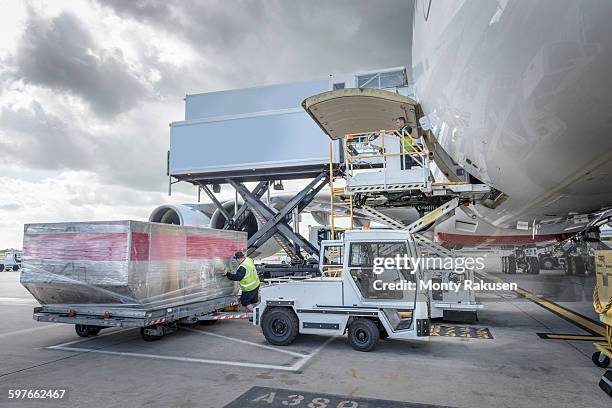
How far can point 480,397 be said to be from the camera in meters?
4.43

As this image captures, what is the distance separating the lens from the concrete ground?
4461mm

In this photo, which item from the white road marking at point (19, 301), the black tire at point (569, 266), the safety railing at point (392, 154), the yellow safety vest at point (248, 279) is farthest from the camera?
the black tire at point (569, 266)

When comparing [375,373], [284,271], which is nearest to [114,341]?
[375,373]

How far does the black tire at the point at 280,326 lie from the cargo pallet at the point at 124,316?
2.71 feet

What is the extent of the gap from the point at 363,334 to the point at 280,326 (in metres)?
1.38

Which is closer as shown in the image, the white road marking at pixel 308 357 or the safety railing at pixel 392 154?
the white road marking at pixel 308 357

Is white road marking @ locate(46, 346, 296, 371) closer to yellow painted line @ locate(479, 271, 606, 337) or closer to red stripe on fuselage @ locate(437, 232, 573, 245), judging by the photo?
yellow painted line @ locate(479, 271, 606, 337)

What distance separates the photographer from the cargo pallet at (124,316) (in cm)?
648

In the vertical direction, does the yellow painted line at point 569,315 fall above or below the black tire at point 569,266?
below

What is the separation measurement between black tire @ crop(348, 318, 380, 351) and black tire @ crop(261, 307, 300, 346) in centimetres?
93

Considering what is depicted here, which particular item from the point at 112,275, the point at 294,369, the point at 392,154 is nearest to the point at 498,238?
the point at 392,154

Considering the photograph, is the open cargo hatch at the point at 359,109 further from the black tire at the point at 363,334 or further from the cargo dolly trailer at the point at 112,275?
the black tire at the point at 363,334

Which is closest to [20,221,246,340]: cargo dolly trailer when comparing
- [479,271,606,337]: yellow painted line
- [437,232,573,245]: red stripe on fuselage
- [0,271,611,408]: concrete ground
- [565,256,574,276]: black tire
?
[0,271,611,408]: concrete ground

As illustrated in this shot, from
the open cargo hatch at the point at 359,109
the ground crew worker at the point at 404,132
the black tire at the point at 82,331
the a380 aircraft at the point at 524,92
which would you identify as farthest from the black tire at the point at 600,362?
the black tire at the point at 82,331
